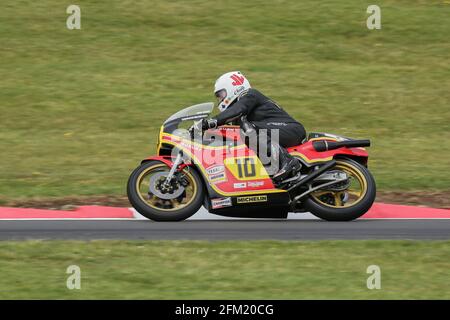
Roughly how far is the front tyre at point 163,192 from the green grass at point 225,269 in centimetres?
135

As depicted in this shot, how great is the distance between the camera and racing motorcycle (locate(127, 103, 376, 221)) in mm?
11930

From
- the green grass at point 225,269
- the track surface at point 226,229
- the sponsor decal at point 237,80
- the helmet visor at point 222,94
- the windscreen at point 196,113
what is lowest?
the track surface at point 226,229

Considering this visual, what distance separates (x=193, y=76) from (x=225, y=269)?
13256 mm

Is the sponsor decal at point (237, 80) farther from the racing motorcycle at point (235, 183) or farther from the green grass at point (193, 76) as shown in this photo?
the green grass at point (193, 76)

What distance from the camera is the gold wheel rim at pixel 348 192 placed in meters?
12.0

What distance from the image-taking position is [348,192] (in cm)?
1216

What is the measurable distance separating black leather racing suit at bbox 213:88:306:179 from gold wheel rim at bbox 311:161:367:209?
611 mm

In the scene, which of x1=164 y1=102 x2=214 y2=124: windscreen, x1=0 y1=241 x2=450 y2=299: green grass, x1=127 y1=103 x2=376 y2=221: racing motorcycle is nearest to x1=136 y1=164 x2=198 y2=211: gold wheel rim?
x1=127 y1=103 x2=376 y2=221: racing motorcycle

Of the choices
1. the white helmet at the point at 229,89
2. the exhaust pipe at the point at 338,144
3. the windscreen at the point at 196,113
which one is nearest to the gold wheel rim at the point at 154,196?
the windscreen at the point at 196,113

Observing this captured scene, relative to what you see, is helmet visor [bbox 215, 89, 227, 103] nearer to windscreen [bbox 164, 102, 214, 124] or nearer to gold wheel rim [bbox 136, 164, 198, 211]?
windscreen [bbox 164, 102, 214, 124]

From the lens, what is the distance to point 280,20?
25.5m

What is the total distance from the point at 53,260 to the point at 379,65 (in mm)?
15015

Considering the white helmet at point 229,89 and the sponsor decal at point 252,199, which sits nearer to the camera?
the sponsor decal at point 252,199

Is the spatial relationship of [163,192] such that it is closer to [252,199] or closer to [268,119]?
[252,199]
